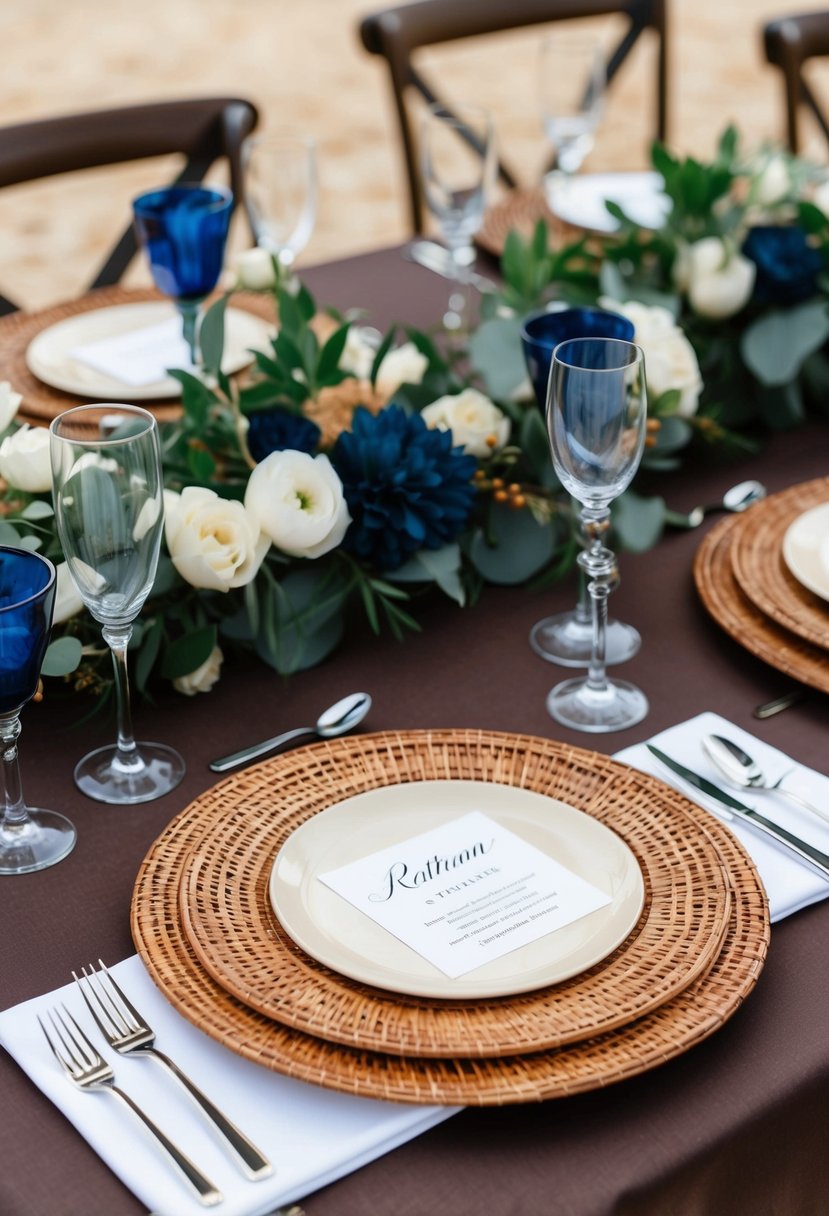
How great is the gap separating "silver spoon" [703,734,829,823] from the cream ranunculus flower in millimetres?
402

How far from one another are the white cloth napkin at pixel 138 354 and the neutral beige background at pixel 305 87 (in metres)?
2.85

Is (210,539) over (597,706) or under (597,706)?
over

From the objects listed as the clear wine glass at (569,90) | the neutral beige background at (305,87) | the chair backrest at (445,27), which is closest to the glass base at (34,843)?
the clear wine glass at (569,90)

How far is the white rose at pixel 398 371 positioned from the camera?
1.34m

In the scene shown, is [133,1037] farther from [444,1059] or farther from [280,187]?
[280,187]

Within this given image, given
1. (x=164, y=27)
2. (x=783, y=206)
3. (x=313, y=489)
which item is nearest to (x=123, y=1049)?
(x=313, y=489)

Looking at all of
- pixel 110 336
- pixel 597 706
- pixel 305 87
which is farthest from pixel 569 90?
pixel 305 87

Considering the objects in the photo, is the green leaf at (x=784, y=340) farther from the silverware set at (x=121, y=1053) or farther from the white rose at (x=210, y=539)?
the silverware set at (x=121, y=1053)

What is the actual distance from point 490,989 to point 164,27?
21.9ft

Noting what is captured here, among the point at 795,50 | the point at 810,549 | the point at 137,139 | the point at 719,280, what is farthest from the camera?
the point at 795,50

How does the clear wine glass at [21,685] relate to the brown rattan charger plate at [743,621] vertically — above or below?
above

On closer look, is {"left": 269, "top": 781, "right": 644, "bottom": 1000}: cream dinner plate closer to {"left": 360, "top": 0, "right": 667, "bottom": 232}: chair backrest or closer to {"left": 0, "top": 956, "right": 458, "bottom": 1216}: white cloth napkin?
{"left": 0, "top": 956, "right": 458, "bottom": 1216}: white cloth napkin

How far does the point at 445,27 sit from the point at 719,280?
1102 millimetres

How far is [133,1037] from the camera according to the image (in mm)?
Result: 759
